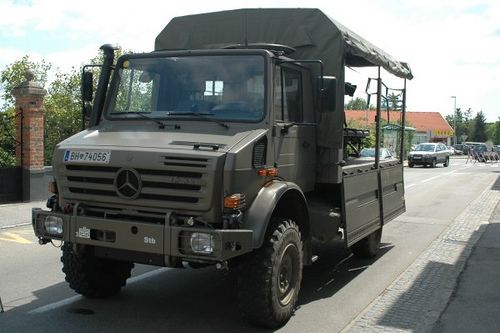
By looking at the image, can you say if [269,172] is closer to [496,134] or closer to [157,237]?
[157,237]

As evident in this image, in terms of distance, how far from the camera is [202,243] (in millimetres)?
4043

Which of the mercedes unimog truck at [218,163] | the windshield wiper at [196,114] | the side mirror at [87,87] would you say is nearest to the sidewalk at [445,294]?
the mercedes unimog truck at [218,163]

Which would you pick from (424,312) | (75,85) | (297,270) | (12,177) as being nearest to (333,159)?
(297,270)

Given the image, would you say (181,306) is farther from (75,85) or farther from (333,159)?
(75,85)

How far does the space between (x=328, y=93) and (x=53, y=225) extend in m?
2.91

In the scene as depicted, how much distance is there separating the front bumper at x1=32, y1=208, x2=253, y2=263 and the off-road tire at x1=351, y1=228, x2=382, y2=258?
12.3ft

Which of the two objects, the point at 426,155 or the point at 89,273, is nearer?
the point at 89,273

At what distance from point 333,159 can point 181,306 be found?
236cm

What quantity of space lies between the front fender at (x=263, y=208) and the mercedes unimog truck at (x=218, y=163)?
0.01 meters

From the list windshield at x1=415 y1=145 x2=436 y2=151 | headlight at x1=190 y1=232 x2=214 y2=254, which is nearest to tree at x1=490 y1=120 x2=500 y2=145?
windshield at x1=415 y1=145 x2=436 y2=151

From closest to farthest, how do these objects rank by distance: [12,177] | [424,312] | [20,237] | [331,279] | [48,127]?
[424,312], [331,279], [20,237], [12,177], [48,127]

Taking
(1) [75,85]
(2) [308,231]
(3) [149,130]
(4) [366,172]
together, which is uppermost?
(1) [75,85]

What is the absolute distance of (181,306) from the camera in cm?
529

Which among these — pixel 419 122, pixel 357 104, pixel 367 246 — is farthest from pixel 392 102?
pixel 419 122
